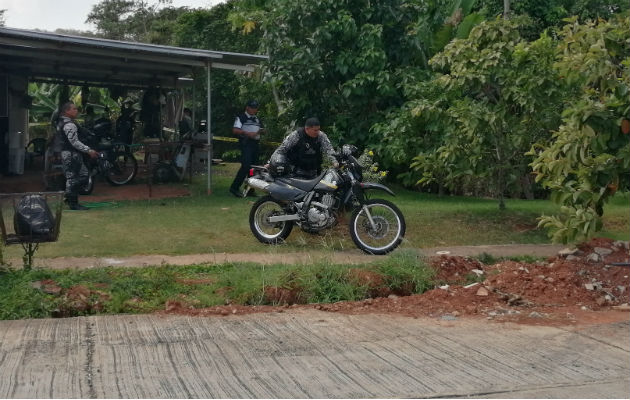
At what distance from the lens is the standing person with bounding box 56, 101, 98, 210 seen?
1372 cm

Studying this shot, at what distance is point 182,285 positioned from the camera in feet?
27.8

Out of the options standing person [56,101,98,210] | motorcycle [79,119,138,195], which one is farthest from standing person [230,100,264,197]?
motorcycle [79,119,138,195]

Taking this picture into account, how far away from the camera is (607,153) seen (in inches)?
348

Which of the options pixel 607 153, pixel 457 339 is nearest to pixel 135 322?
pixel 457 339

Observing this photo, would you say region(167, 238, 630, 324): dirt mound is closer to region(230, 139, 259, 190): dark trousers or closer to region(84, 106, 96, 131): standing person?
region(230, 139, 259, 190): dark trousers

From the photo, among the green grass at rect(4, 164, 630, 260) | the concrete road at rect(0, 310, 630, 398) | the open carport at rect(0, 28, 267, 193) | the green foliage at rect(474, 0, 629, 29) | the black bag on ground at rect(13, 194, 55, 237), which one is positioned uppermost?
the green foliage at rect(474, 0, 629, 29)

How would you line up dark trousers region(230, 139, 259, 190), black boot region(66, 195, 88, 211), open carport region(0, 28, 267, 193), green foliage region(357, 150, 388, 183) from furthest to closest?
dark trousers region(230, 139, 259, 190) → open carport region(0, 28, 267, 193) → black boot region(66, 195, 88, 211) → green foliage region(357, 150, 388, 183)

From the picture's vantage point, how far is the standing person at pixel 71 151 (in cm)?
1372

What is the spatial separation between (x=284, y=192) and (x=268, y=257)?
1.07 m

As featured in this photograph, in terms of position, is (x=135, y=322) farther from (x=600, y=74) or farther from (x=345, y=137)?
(x=345, y=137)

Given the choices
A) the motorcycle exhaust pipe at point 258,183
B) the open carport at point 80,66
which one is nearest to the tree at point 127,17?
the open carport at point 80,66

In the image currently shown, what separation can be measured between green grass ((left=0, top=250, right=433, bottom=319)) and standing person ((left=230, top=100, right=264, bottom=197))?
6486mm

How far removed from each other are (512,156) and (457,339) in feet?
20.2

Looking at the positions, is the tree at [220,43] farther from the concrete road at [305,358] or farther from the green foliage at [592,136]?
the concrete road at [305,358]
